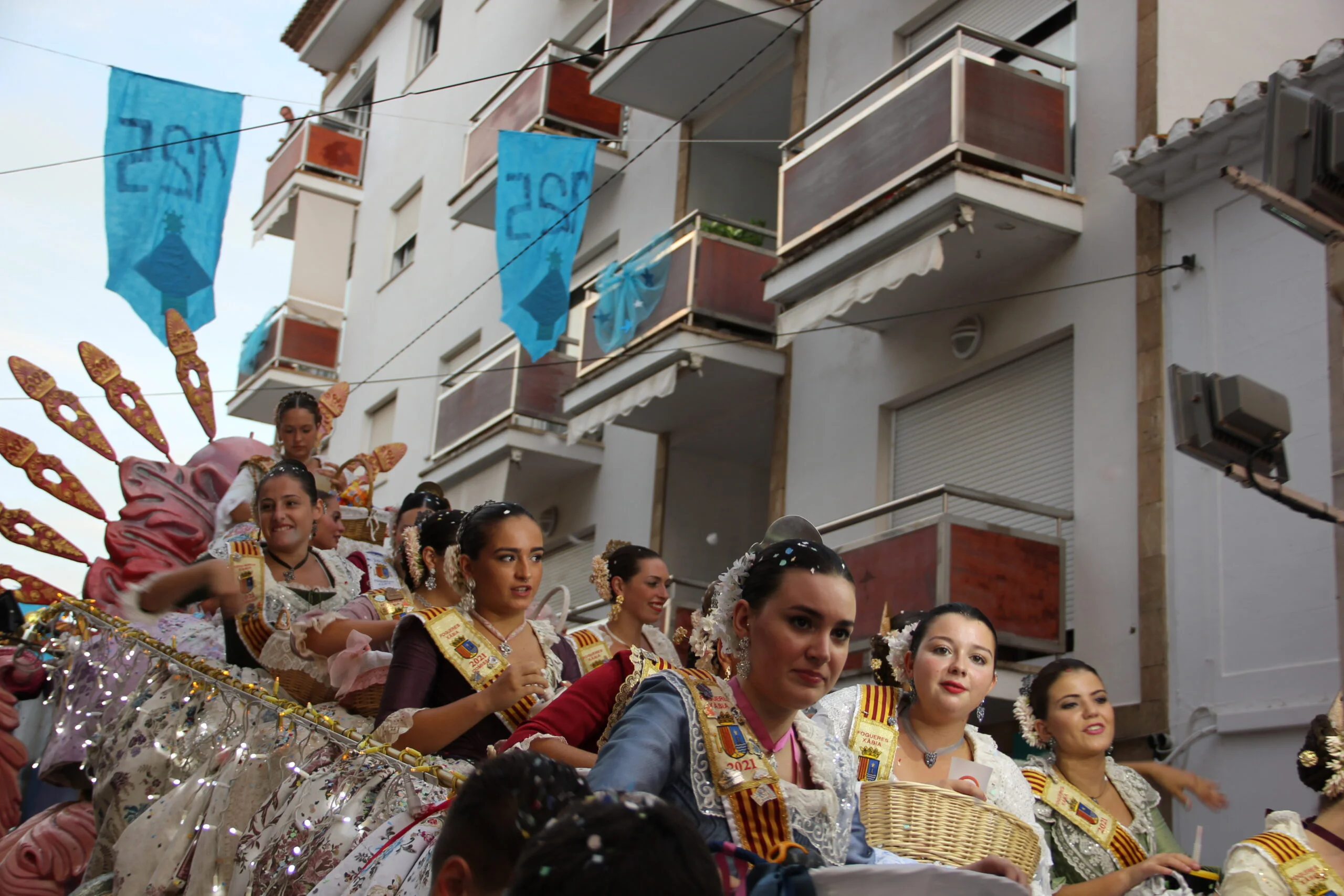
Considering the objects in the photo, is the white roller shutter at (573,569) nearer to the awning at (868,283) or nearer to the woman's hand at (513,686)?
the awning at (868,283)

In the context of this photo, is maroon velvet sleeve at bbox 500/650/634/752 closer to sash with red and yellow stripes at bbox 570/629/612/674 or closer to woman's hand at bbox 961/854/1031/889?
woman's hand at bbox 961/854/1031/889

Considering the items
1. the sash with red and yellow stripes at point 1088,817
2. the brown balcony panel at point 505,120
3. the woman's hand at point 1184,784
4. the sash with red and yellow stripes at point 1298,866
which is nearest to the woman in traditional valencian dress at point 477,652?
the sash with red and yellow stripes at point 1088,817

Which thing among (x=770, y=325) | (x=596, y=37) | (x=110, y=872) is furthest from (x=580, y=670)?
(x=596, y=37)

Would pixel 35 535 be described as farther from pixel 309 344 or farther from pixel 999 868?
pixel 309 344

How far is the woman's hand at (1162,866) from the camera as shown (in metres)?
4.70

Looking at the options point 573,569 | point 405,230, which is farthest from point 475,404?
point 405,230

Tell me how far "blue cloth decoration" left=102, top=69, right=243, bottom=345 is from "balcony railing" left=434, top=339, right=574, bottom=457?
163 inches

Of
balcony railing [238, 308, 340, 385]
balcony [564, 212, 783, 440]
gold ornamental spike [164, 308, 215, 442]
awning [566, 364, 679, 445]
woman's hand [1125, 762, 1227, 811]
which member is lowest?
woman's hand [1125, 762, 1227, 811]

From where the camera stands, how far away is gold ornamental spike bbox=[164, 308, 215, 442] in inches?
385

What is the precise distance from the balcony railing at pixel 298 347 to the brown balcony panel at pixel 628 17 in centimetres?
957

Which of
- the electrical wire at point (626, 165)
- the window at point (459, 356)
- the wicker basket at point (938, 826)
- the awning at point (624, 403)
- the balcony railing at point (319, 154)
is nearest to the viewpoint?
the wicker basket at point (938, 826)

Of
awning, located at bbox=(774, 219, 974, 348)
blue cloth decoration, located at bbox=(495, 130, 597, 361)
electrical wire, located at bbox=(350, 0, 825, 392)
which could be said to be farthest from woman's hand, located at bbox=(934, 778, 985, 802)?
electrical wire, located at bbox=(350, 0, 825, 392)

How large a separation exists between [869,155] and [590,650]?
280 inches

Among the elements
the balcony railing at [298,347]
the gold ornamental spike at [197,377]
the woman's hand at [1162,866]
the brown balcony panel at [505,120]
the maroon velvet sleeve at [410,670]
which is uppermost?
the brown balcony panel at [505,120]
